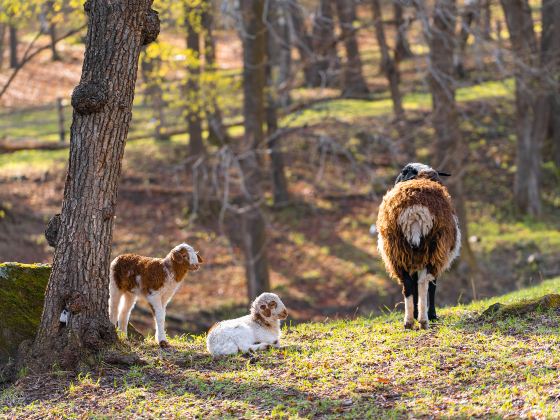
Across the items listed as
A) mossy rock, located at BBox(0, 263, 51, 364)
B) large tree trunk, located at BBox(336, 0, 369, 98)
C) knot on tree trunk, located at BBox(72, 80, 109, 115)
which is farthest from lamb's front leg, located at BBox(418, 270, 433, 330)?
large tree trunk, located at BBox(336, 0, 369, 98)

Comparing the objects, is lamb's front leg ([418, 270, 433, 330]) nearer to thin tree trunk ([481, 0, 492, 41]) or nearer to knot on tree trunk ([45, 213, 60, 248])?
knot on tree trunk ([45, 213, 60, 248])

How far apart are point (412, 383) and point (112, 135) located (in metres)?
4.13

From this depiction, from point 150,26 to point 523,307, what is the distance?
17.4ft

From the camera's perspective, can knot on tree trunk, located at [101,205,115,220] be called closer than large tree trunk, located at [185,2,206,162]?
Yes

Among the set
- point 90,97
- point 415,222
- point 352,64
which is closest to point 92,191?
point 90,97

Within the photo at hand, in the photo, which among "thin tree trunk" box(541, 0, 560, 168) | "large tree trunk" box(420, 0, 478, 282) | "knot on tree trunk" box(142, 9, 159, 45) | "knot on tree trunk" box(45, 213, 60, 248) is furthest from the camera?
"thin tree trunk" box(541, 0, 560, 168)

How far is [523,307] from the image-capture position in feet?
33.5

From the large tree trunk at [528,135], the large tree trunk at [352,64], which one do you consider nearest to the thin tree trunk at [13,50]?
the large tree trunk at [352,64]

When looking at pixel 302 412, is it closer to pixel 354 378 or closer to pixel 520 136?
pixel 354 378

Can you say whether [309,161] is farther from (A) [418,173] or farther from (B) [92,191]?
(B) [92,191]

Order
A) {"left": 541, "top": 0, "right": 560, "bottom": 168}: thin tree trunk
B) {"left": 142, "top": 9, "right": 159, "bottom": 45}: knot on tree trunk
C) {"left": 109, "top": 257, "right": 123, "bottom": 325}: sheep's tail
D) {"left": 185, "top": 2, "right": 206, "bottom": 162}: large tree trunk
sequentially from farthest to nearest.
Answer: {"left": 541, "top": 0, "right": 560, "bottom": 168}: thin tree trunk → {"left": 185, "top": 2, "right": 206, "bottom": 162}: large tree trunk → {"left": 109, "top": 257, "right": 123, "bottom": 325}: sheep's tail → {"left": 142, "top": 9, "right": 159, "bottom": 45}: knot on tree trunk

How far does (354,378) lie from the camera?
852 cm

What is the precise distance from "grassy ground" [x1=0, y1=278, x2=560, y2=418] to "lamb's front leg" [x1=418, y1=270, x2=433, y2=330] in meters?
0.19

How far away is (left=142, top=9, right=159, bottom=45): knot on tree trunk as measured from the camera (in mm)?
9941
